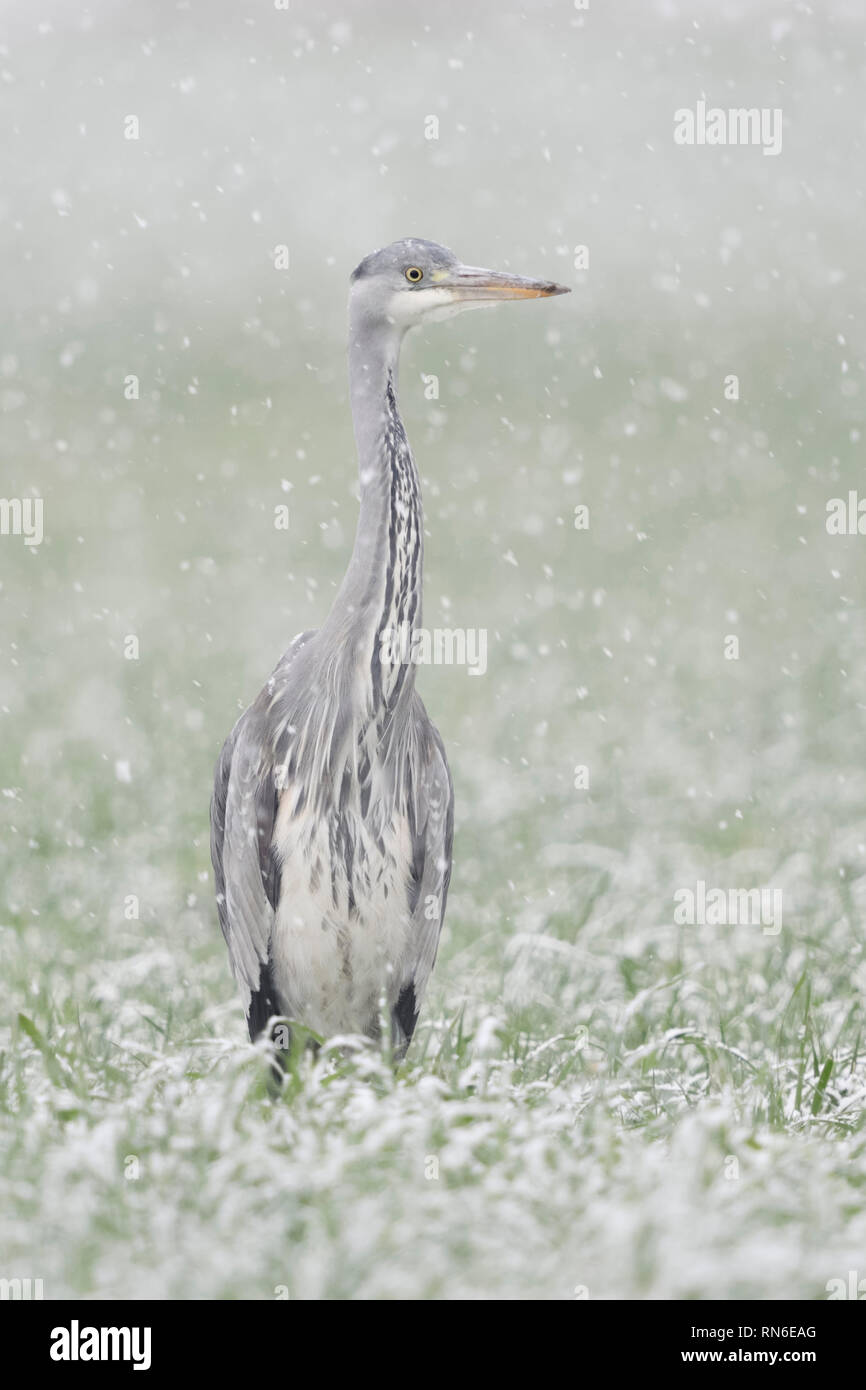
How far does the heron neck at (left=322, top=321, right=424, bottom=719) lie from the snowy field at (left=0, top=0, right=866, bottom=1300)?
3.75 ft

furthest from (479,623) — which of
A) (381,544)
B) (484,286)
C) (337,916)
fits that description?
(337,916)

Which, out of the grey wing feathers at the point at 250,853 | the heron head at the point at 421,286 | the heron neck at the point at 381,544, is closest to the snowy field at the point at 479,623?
the grey wing feathers at the point at 250,853

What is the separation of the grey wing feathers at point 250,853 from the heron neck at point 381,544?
0.40 meters

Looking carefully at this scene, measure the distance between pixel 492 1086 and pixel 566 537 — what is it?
352 inches

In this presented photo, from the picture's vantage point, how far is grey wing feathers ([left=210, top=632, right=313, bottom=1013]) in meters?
5.41

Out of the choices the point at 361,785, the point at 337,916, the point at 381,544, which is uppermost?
the point at 381,544

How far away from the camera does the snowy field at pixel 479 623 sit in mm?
3969

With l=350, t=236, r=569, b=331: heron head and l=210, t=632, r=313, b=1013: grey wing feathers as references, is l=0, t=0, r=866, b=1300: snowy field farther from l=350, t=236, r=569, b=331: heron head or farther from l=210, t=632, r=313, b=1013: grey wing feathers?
l=350, t=236, r=569, b=331: heron head

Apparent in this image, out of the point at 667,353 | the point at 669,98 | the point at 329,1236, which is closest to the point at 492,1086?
the point at 329,1236

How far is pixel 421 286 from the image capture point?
5449 mm

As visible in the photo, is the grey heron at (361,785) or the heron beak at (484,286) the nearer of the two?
the grey heron at (361,785)

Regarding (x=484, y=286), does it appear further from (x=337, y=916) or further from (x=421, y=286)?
(x=337, y=916)

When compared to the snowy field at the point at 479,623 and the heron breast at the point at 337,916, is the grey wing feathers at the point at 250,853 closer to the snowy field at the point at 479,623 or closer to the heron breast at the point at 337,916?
the heron breast at the point at 337,916

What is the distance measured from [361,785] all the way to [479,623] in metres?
6.11
